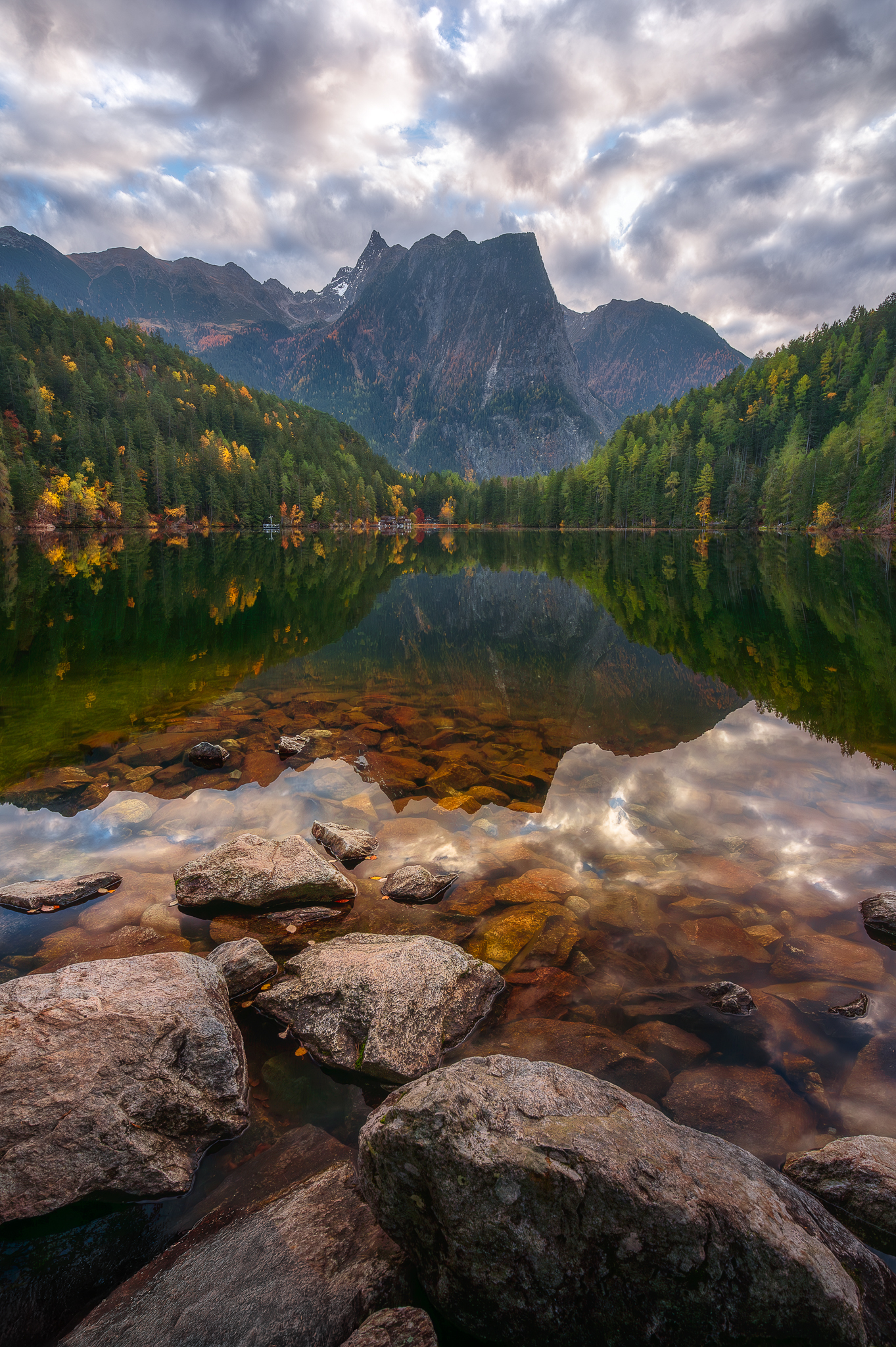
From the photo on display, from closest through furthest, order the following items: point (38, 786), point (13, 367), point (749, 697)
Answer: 1. point (38, 786)
2. point (749, 697)
3. point (13, 367)

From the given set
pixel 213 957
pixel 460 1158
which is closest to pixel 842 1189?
pixel 460 1158

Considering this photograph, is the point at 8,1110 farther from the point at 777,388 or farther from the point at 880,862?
the point at 777,388

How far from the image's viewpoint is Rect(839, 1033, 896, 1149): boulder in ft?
15.8

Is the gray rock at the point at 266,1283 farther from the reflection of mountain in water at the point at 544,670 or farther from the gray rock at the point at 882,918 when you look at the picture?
the reflection of mountain in water at the point at 544,670

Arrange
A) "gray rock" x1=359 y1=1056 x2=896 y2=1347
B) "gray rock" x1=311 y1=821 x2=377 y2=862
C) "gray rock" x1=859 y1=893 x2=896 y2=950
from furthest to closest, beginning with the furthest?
"gray rock" x1=311 y1=821 x2=377 y2=862, "gray rock" x1=859 y1=893 x2=896 y2=950, "gray rock" x1=359 y1=1056 x2=896 y2=1347

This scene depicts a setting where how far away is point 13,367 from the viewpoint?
110500 mm

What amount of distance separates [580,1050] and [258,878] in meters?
4.79

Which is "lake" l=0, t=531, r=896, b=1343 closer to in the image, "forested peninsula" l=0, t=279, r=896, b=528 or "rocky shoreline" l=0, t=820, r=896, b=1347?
"rocky shoreline" l=0, t=820, r=896, b=1347

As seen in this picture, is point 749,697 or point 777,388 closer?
point 749,697

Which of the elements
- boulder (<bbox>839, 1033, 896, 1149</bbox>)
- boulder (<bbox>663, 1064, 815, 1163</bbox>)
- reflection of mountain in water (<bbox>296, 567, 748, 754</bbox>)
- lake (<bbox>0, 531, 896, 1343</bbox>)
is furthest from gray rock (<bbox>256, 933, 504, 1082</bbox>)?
reflection of mountain in water (<bbox>296, 567, 748, 754</bbox>)

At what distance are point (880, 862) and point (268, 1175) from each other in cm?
954

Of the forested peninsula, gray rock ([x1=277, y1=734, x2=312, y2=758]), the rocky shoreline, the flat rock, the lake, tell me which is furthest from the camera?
the forested peninsula

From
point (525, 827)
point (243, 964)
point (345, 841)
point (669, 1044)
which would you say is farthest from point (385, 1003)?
point (525, 827)

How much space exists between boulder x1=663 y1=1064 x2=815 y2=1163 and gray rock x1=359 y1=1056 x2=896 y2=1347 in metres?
1.06
